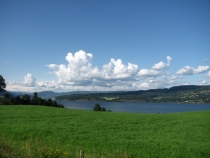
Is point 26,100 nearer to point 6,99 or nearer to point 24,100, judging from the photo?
point 24,100

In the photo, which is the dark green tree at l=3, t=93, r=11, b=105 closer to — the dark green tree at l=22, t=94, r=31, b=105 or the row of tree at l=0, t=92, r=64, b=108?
the row of tree at l=0, t=92, r=64, b=108

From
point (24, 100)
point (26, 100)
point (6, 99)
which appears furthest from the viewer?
point (26, 100)

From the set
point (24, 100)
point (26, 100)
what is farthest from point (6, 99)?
point (26, 100)

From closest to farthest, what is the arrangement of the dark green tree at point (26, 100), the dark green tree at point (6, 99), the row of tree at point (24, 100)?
the dark green tree at point (6, 99), the row of tree at point (24, 100), the dark green tree at point (26, 100)

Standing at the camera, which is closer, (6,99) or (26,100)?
(6,99)

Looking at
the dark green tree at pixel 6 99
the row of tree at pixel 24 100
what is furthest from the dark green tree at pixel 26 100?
the dark green tree at pixel 6 99

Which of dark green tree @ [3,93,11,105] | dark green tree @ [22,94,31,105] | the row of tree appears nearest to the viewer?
dark green tree @ [3,93,11,105]

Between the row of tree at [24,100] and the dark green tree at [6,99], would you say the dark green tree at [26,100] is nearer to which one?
the row of tree at [24,100]

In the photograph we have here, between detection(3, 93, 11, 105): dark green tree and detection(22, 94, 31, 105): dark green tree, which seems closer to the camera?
detection(3, 93, 11, 105): dark green tree

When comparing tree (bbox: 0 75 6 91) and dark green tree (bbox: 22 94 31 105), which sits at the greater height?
tree (bbox: 0 75 6 91)

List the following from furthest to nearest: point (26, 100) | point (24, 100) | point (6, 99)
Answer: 1. point (26, 100)
2. point (24, 100)
3. point (6, 99)

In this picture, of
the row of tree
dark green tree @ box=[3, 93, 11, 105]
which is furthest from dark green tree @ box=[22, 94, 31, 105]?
dark green tree @ box=[3, 93, 11, 105]

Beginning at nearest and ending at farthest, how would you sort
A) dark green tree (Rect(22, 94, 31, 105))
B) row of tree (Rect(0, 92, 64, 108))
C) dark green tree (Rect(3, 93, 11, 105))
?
dark green tree (Rect(3, 93, 11, 105)), row of tree (Rect(0, 92, 64, 108)), dark green tree (Rect(22, 94, 31, 105))

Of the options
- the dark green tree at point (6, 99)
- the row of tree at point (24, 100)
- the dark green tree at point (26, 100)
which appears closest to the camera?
the dark green tree at point (6, 99)
